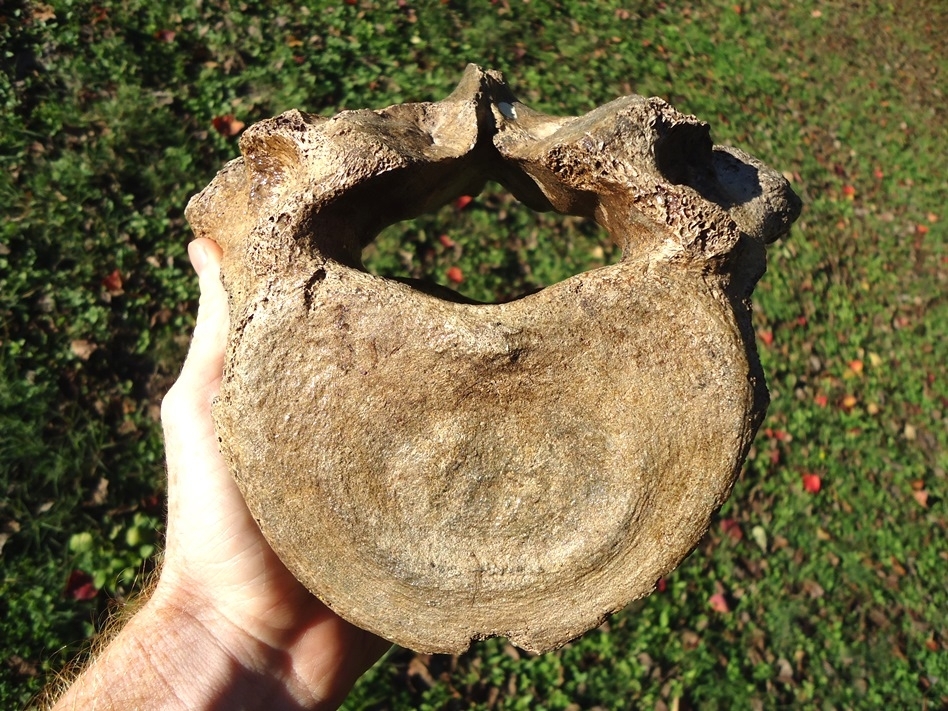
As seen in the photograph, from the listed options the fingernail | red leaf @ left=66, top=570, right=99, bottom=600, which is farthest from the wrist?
the fingernail

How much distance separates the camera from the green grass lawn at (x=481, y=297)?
11.9 feet

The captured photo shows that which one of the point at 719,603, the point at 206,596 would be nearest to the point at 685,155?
the point at 206,596

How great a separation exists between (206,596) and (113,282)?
6.77ft

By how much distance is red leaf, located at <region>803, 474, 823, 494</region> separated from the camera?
4.50 meters

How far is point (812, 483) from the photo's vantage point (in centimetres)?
452

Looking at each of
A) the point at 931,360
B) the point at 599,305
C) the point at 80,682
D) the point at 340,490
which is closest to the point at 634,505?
the point at 599,305

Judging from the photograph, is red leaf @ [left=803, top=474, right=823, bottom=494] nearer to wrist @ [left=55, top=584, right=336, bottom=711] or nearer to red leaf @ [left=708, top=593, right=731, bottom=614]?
red leaf @ [left=708, top=593, right=731, bottom=614]

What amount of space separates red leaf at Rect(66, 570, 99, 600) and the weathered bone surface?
6.66ft

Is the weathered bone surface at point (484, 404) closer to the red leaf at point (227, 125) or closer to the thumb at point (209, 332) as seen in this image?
the thumb at point (209, 332)

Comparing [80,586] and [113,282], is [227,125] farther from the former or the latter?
[80,586]

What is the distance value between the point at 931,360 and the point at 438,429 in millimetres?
4837

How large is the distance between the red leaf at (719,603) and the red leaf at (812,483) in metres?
0.93

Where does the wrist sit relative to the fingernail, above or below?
below

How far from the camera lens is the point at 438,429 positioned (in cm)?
198
